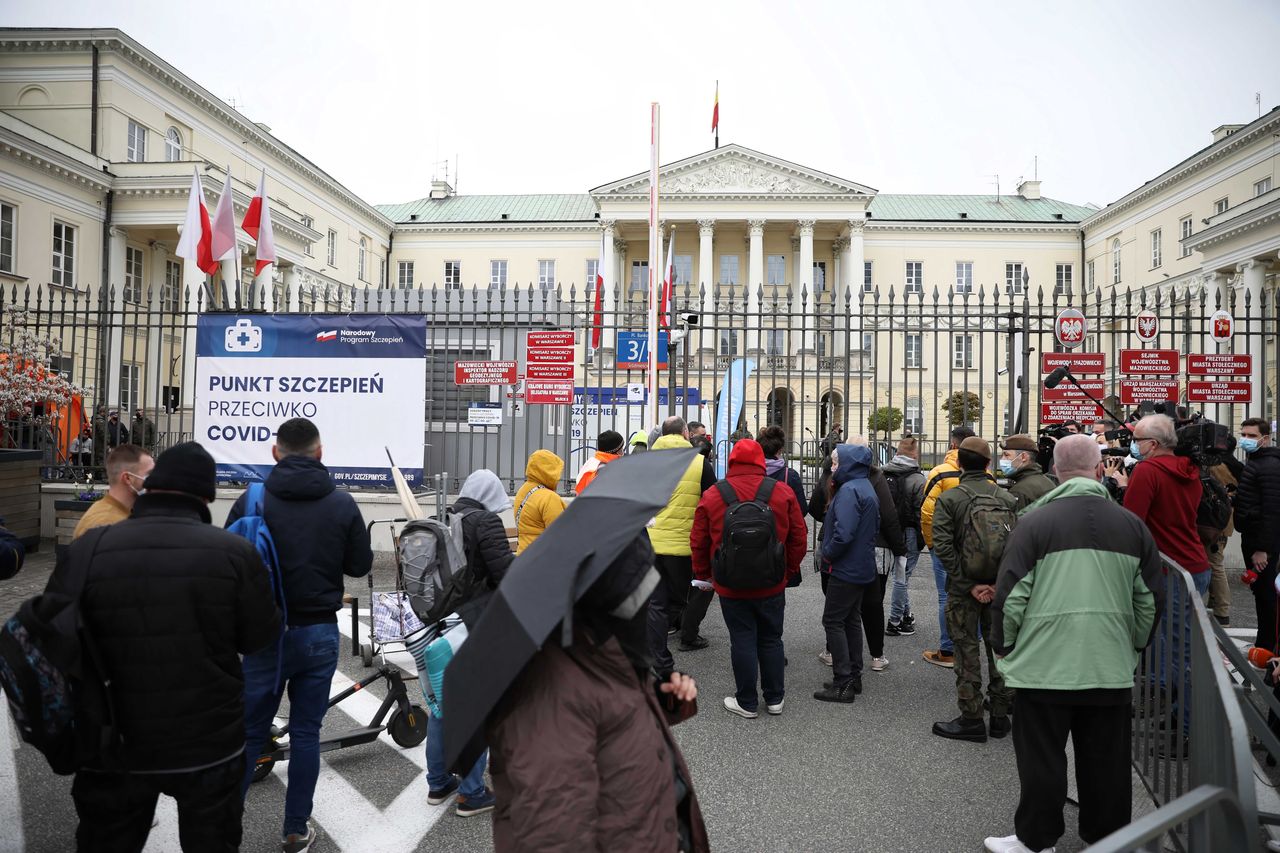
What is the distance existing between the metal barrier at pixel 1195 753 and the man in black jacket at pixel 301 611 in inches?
124

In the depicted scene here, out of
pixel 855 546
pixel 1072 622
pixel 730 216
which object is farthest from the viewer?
pixel 730 216

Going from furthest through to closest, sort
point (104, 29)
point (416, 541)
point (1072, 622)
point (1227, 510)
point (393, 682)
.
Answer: point (104, 29) → point (1227, 510) → point (393, 682) → point (416, 541) → point (1072, 622)

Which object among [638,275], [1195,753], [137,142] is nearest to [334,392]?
[1195,753]

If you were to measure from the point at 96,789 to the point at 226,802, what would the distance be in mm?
420

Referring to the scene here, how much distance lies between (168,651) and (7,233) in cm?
2804

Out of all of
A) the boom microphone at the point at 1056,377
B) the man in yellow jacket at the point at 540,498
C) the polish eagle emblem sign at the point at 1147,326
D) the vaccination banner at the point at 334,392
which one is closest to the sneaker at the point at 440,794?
the man in yellow jacket at the point at 540,498

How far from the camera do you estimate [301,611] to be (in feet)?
11.9

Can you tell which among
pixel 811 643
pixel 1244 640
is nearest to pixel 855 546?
pixel 811 643

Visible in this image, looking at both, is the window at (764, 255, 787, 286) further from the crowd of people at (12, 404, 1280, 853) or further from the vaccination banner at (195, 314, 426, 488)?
the crowd of people at (12, 404, 1280, 853)

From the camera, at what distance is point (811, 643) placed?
7.28 metres

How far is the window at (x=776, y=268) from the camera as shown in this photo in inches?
2035

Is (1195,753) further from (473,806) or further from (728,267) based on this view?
(728,267)

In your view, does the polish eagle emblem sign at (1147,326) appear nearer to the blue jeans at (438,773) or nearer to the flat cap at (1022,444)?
the flat cap at (1022,444)

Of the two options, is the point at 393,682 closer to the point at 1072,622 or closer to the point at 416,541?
the point at 416,541
